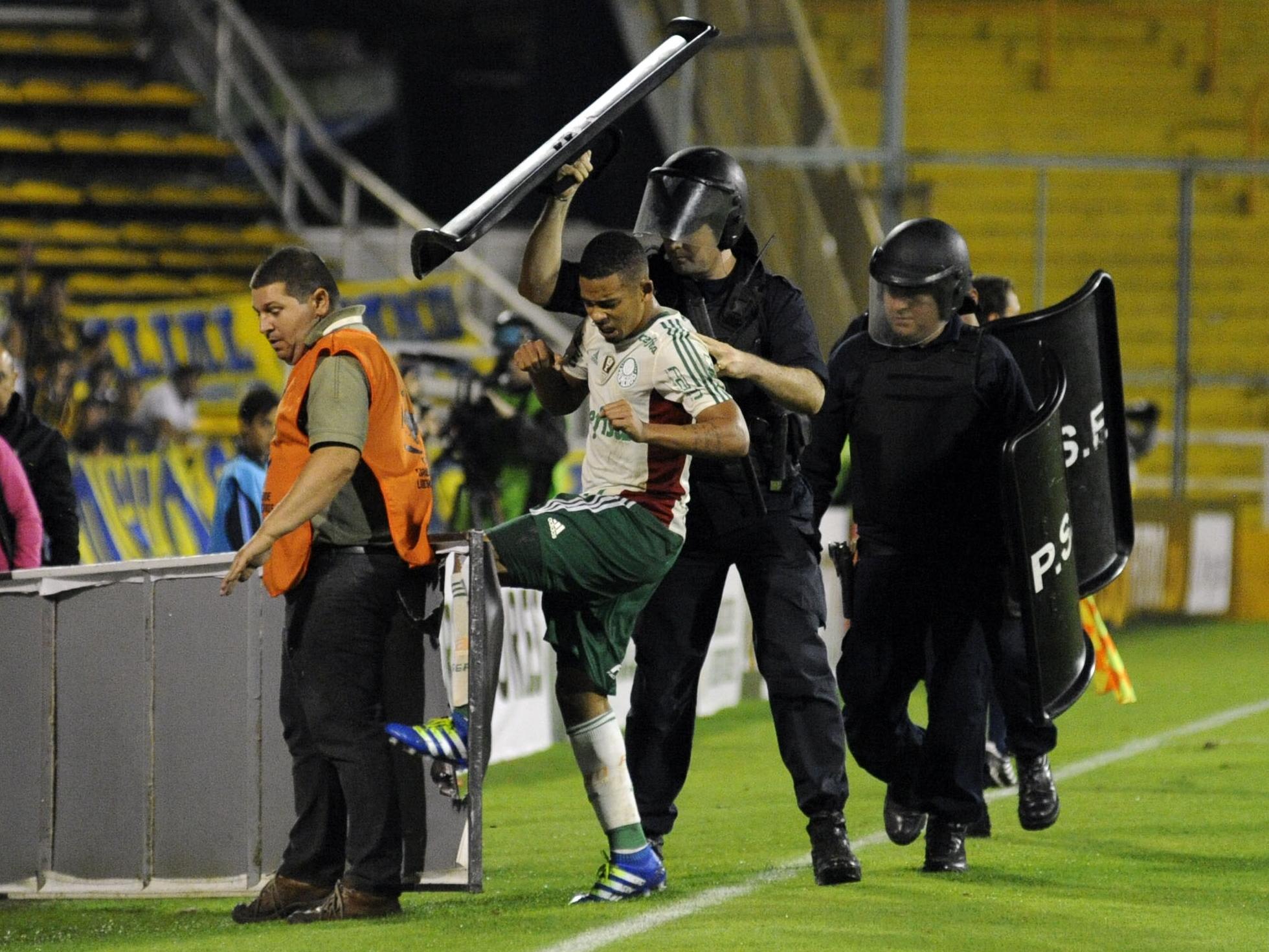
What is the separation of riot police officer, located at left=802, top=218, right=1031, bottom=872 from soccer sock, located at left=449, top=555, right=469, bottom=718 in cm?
125

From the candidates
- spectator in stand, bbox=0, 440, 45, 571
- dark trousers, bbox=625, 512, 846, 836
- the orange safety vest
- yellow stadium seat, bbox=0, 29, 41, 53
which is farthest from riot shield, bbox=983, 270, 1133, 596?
yellow stadium seat, bbox=0, 29, 41, 53

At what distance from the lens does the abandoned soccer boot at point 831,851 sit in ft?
21.3

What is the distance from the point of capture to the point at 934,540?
670cm

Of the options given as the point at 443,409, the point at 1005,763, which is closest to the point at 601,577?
the point at 1005,763

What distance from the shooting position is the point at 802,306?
6590 mm

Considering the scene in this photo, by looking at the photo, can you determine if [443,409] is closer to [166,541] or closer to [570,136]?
[166,541]

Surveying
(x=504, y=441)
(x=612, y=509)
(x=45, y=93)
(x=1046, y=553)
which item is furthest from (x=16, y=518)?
(x=45, y=93)

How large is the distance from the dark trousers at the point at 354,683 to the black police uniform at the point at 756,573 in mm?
812

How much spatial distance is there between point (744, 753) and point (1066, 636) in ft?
13.4

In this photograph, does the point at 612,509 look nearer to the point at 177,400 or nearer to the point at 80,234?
the point at 177,400

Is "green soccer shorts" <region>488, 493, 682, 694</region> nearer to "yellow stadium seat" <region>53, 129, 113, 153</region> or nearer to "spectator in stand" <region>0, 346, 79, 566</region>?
"spectator in stand" <region>0, 346, 79, 566</region>

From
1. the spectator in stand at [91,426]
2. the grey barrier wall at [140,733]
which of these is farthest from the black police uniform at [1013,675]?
the spectator in stand at [91,426]

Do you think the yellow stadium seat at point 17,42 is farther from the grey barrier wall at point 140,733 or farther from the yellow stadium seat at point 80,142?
the grey barrier wall at point 140,733

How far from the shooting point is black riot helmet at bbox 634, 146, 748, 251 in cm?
645
